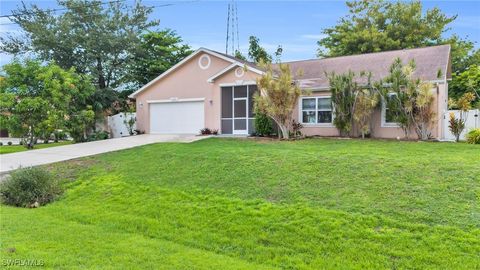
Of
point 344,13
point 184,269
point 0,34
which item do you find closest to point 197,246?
point 184,269

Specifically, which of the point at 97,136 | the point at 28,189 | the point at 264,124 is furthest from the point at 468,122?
the point at 97,136

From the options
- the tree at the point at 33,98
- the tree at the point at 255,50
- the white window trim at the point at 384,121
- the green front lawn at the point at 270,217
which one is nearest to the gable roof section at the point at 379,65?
the white window trim at the point at 384,121

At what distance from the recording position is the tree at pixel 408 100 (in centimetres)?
1554

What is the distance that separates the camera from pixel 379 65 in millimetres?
19688

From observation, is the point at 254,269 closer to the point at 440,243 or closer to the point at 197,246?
the point at 197,246

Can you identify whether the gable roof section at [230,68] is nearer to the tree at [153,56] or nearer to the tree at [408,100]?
the tree at [408,100]

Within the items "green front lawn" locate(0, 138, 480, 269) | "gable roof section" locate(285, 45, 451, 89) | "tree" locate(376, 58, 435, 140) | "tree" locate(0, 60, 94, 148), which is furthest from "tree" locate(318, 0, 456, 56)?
"tree" locate(0, 60, 94, 148)

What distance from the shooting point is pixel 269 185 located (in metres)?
8.47

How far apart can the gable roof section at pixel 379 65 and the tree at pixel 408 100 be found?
57.2 inches

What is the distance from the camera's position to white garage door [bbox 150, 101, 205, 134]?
71.5 feet

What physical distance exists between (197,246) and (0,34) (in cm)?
2742

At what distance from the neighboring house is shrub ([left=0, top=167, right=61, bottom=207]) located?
35.2 feet

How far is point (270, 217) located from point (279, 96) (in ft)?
33.8

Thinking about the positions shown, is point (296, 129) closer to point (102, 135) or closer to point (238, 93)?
point (238, 93)
